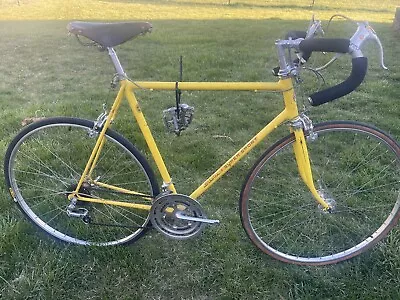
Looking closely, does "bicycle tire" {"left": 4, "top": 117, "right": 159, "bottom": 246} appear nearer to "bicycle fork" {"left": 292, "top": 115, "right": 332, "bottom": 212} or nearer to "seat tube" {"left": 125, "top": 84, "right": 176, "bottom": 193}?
"seat tube" {"left": 125, "top": 84, "right": 176, "bottom": 193}

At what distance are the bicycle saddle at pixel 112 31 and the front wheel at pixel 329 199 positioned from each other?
3.32 feet

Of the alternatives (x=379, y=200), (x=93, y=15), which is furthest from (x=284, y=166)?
(x=93, y=15)

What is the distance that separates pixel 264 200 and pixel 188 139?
1292 millimetres

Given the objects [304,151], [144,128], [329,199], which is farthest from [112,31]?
[329,199]

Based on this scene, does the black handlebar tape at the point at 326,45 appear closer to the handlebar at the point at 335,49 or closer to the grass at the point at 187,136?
the handlebar at the point at 335,49

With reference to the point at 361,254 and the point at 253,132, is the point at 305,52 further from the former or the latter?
the point at 253,132

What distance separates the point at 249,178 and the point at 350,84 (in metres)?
0.82

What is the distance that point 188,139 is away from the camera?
4.38 m

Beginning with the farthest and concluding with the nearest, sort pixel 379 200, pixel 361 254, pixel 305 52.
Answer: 1. pixel 379 200
2. pixel 361 254
3. pixel 305 52

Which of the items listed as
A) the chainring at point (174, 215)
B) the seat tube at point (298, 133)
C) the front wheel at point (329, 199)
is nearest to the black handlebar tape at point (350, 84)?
the seat tube at point (298, 133)

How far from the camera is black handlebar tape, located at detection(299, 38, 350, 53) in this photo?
2059 mm

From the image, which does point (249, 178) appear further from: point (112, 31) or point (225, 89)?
point (112, 31)

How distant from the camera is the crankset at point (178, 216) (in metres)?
2.60

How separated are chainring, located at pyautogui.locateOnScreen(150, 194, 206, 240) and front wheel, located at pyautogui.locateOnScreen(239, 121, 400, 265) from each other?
0.97 ft
